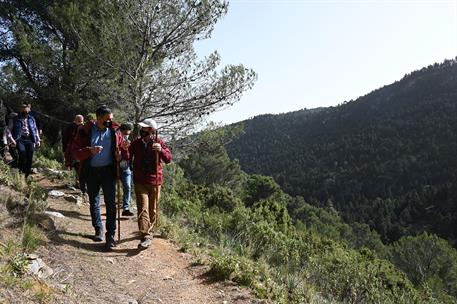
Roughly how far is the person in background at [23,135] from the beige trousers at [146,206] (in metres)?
3.20

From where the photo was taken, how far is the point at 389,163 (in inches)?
5837

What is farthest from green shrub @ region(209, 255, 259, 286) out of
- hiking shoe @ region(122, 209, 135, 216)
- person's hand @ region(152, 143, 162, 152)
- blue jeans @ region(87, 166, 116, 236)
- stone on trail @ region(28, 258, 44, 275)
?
hiking shoe @ region(122, 209, 135, 216)

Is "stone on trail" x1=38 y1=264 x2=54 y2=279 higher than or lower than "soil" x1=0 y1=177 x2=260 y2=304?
higher

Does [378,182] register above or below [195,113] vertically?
below

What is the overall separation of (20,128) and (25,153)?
0.53m

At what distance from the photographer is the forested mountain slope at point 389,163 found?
112125 mm

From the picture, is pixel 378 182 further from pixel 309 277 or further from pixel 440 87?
pixel 309 277

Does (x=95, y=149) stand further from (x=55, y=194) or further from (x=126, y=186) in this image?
(x=55, y=194)

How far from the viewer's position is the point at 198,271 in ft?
19.0

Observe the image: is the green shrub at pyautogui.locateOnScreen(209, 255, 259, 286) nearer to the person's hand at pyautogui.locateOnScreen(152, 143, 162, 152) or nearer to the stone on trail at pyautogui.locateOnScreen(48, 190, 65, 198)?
the person's hand at pyautogui.locateOnScreen(152, 143, 162, 152)

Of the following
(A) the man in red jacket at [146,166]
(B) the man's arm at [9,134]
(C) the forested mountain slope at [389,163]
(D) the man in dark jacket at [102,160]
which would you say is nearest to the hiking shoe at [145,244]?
(A) the man in red jacket at [146,166]

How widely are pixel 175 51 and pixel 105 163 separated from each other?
271 inches

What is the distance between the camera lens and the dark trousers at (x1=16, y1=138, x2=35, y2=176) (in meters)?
8.27

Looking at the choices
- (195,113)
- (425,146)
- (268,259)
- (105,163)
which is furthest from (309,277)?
(425,146)
